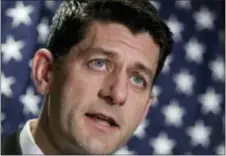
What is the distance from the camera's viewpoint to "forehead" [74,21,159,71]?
0.91 metres

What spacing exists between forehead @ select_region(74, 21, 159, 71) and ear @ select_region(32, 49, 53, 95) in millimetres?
80

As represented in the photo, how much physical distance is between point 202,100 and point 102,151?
1.10ft

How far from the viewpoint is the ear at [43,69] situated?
36.9 inches

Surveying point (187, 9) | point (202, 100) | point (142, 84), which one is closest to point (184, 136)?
point (202, 100)

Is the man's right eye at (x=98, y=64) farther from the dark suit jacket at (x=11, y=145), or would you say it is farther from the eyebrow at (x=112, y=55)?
the dark suit jacket at (x=11, y=145)

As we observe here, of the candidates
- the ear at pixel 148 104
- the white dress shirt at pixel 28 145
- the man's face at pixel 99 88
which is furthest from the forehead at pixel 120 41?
the white dress shirt at pixel 28 145

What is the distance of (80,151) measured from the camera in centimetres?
91

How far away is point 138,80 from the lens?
935mm

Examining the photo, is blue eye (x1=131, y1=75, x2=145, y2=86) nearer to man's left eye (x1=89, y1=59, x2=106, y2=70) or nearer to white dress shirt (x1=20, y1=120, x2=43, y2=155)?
man's left eye (x1=89, y1=59, x2=106, y2=70)

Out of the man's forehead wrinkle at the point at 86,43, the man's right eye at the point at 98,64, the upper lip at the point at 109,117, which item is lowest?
the upper lip at the point at 109,117

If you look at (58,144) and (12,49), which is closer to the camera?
(58,144)

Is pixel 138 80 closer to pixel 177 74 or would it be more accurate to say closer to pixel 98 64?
pixel 98 64

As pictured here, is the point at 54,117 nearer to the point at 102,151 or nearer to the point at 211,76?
the point at 102,151

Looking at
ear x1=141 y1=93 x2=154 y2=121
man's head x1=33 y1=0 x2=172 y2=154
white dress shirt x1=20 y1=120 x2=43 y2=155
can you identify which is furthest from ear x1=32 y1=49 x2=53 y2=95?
ear x1=141 y1=93 x2=154 y2=121
